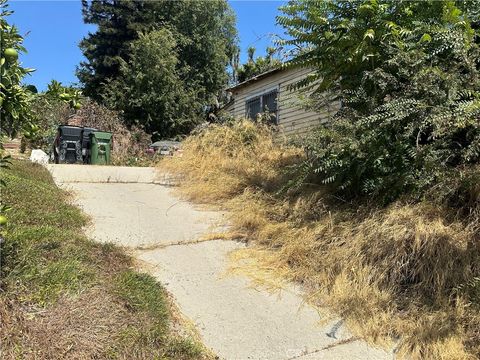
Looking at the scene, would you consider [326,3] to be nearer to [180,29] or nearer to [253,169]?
[253,169]

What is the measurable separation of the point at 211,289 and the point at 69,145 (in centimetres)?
980

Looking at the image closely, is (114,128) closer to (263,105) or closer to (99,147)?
(99,147)

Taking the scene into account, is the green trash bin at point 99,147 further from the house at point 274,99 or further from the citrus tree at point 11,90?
the citrus tree at point 11,90

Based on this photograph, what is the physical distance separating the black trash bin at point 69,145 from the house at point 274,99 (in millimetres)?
4725

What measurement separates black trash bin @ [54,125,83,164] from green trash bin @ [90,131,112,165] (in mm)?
329

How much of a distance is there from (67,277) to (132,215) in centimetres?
284

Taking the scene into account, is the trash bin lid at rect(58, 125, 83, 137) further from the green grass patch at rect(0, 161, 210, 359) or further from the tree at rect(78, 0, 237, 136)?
the tree at rect(78, 0, 237, 136)

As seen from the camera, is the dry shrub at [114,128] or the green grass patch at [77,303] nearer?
the green grass patch at [77,303]

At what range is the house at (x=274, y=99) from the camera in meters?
11.2

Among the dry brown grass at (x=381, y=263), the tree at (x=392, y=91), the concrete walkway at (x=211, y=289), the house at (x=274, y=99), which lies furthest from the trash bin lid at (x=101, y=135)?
the tree at (x=392, y=91)

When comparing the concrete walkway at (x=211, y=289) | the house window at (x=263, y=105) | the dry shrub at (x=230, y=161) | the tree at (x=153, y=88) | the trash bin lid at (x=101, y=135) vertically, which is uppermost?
the tree at (x=153, y=88)

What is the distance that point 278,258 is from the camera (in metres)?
4.65

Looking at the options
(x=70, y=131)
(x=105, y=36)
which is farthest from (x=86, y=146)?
(x=105, y=36)

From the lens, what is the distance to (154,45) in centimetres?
2206
